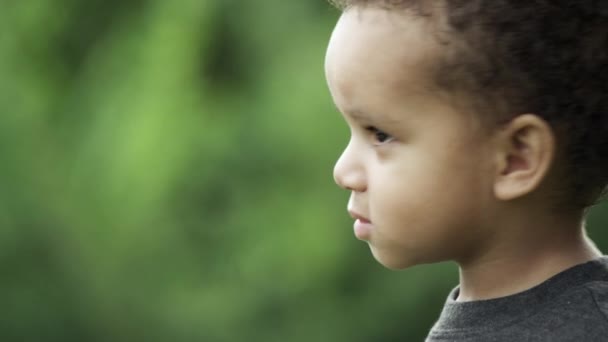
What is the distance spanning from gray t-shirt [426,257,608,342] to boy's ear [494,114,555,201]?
0.13 meters

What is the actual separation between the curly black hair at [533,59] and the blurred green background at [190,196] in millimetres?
2970

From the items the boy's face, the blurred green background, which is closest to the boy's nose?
the boy's face

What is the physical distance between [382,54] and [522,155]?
0.22m

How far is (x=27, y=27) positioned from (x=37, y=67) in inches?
6.3

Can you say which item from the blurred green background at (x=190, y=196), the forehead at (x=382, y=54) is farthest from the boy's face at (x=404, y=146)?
the blurred green background at (x=190, y=196)

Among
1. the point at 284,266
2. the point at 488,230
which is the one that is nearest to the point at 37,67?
the point at 284,266

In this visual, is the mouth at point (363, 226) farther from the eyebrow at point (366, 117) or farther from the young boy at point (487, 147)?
the eyebrow at point (366, 117)

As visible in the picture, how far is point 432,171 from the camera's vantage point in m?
1.83

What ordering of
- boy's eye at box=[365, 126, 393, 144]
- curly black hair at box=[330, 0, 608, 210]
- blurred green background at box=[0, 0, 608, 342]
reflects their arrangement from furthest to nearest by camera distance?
blurred green background at box=[0, 0, 608, 342]
boy's eye at box=[365, 126, 393, 144]
curly black hair at box=[330, 0, 608, 210]

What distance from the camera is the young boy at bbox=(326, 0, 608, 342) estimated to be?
1766 millimetres

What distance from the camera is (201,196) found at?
503cm

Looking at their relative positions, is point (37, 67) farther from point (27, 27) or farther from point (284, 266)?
point (284, 266)

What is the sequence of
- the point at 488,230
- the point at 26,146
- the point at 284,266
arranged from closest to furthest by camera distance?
the point at 488,230 → the point at 284,266 → the point at 26,146

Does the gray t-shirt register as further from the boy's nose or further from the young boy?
the boy's nose
